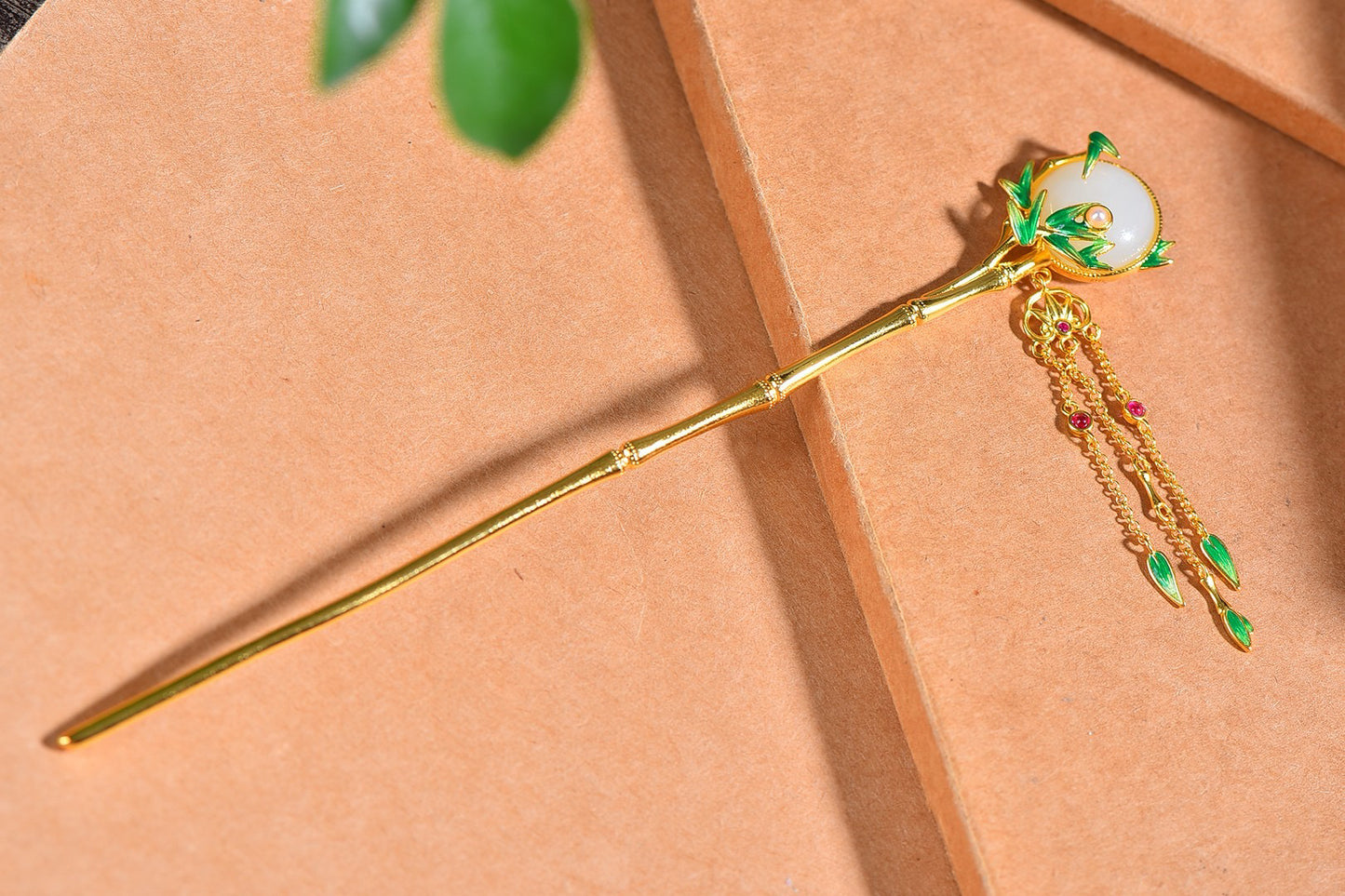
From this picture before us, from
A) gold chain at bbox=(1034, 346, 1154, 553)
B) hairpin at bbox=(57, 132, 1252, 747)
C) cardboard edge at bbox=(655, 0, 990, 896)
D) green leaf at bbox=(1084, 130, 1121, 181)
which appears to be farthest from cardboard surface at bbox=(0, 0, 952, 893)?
green leaf at bbox=(1084, 130, 1121, 181)

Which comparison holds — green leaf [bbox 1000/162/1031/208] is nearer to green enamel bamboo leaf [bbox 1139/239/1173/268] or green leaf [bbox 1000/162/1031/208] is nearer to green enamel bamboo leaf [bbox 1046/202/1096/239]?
green enamel bamboo leaf [bbox 1046/202/1096/239]

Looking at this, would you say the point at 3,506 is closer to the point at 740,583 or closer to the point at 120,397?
the point at 120,397

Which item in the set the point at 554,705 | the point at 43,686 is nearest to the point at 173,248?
the point at 43,686

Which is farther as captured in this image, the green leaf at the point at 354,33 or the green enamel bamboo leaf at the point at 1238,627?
the green enamel bamboo leaf at the point at 1238,627

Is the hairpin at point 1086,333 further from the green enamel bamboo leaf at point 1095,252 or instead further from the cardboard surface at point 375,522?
the cardboard surface at point 375,522

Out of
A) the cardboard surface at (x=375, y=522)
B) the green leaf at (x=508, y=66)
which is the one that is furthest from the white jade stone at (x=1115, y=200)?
the green leaf at (x=508, y=66)

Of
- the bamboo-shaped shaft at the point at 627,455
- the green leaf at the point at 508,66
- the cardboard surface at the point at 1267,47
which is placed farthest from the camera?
the cardboard surface at the point at 1267,47

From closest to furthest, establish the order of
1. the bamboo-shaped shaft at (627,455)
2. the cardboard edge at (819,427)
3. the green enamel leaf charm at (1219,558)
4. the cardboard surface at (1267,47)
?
the bamboo-shaped shaft at (627,455), the cardboard edge at (819,427), the green enamel leaf charm at (1219,558), the cardboard surface at (1267,47)

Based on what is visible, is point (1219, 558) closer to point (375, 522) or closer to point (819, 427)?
point (819, 427)
